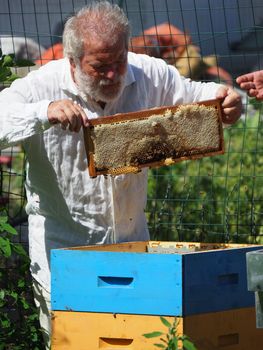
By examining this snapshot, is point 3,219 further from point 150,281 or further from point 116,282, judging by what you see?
point 150,281

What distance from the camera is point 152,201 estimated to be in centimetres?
714

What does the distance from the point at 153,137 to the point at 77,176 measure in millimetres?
488

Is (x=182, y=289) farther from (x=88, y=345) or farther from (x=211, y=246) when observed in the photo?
(x=211, y=246)

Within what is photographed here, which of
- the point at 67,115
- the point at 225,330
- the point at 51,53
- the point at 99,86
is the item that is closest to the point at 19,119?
the point at 67,115

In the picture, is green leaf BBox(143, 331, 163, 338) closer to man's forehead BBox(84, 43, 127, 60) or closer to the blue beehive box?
the blue beehive box

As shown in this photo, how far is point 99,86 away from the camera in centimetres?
475

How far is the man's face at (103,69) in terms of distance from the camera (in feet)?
15.5

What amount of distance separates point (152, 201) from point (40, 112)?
8.81ft

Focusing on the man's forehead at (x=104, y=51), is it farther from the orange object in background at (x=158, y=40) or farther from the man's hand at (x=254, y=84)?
the orange object in background at (x=158, y=40)

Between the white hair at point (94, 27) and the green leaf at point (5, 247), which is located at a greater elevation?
the white hair at point (94, 27)

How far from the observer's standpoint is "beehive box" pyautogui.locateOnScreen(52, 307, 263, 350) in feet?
14.1

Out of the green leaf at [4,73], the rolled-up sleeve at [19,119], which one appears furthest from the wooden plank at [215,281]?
the green leaf at [4,73]

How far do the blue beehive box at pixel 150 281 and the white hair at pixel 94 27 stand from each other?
3.35 feet

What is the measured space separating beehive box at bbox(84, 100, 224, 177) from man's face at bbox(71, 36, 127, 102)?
21cm
